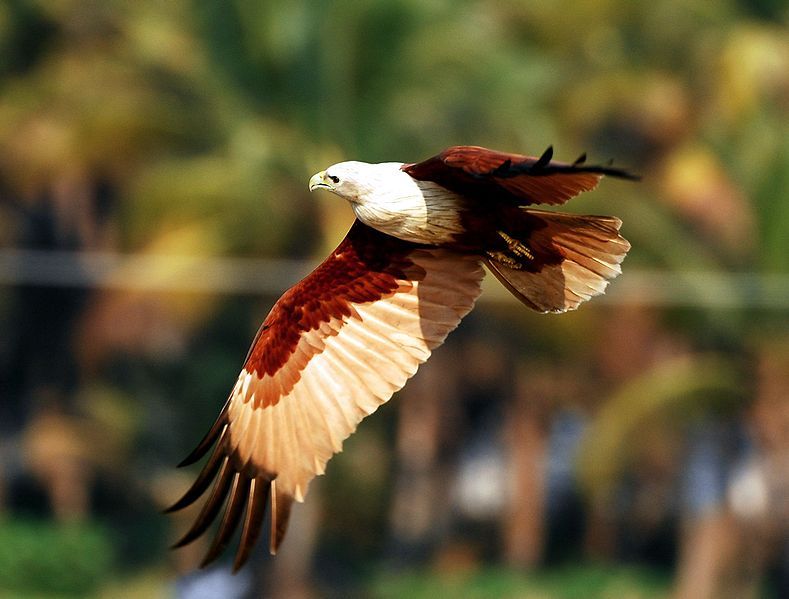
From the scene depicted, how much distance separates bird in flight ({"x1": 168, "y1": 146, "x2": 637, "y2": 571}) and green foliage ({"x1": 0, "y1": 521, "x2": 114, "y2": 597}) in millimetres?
11215

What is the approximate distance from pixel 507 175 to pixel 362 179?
3.23 feet

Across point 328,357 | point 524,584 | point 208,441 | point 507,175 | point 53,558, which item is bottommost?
point 53,558

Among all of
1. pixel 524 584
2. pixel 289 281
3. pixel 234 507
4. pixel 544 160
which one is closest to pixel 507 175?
pixel 544 160

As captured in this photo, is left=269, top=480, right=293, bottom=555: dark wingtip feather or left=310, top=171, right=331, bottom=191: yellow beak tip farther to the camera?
left=269, top=480, right=293, bottom=555: dark wingtip feather

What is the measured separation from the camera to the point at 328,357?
26.7 ft

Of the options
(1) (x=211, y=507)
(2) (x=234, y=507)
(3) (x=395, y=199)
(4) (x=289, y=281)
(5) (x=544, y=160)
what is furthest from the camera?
(4) (x=289, y=281)

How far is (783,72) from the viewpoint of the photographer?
19.3 metres

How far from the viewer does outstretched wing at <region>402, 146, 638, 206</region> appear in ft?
20.7

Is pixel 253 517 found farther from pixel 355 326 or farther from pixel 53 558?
pixel 53 558

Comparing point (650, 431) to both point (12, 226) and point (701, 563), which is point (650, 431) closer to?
point (701, 563)

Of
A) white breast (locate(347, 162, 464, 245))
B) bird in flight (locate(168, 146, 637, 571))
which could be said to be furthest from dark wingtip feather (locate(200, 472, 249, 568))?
white breast (locate(347, 162, 464, 245))

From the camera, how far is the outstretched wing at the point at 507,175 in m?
6.30

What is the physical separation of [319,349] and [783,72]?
12355mm

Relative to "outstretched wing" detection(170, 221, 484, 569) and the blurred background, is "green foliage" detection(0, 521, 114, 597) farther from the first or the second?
"outstretched wing" detection(170, 221, 484, 569)
